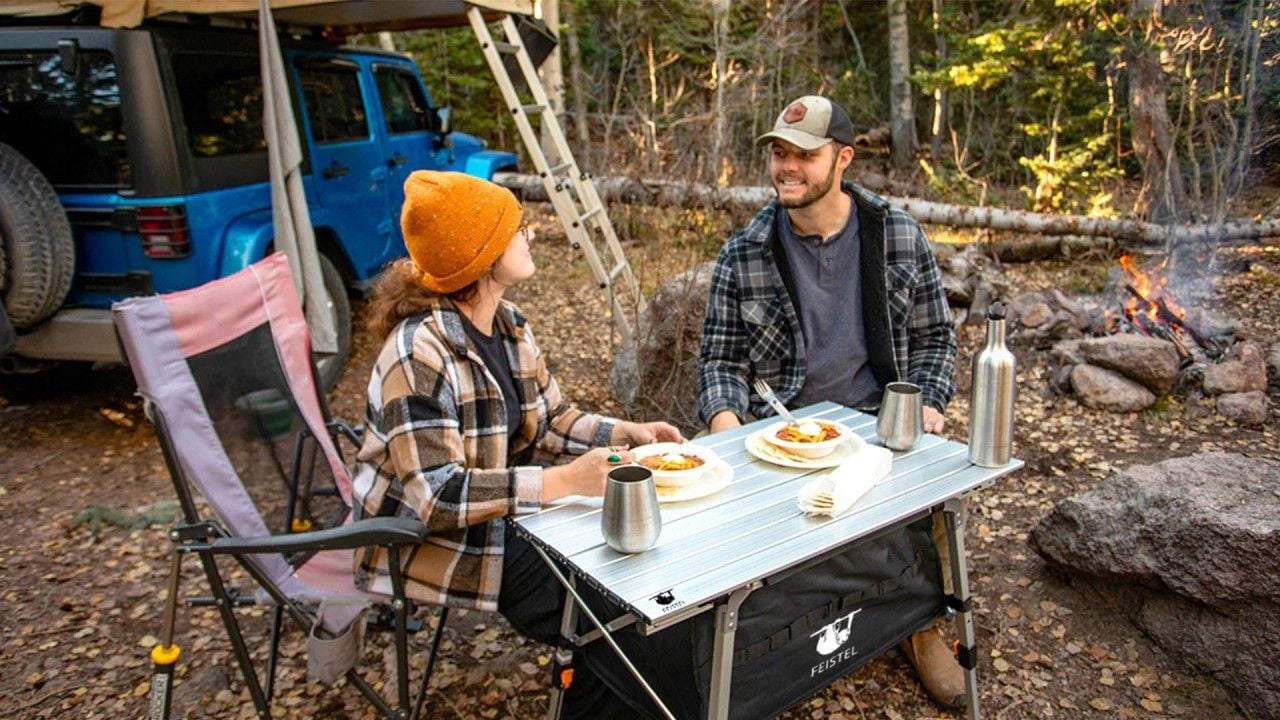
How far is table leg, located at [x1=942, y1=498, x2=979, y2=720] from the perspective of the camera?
2.15m

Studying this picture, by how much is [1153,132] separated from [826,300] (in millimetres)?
3945

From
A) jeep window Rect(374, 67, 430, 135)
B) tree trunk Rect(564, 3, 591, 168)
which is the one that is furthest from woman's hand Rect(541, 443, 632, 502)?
tree trunk Rect(564, 3, 591, 168)

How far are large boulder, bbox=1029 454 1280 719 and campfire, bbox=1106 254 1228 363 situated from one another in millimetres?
1698

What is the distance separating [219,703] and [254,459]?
31.2 inches

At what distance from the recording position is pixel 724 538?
1626 mm

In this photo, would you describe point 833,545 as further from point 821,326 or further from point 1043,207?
point 1043,207

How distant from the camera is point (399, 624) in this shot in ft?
6.32

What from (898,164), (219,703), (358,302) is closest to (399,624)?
(219,703)

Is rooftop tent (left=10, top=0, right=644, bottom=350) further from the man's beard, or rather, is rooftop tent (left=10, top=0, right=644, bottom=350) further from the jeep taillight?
the man's beard

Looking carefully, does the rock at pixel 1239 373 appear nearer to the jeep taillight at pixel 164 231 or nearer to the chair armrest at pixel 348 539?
the chair armrest at pixel 348 539

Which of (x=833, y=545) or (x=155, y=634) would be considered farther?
(x=155, y=634)

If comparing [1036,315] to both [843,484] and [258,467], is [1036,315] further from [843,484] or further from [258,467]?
[258,467]

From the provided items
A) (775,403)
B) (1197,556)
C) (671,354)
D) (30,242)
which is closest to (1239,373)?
(1197,556)

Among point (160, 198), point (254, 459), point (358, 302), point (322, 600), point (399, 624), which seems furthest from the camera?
point (358, 302)
